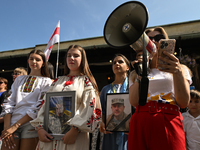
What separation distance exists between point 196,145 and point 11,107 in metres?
2.91

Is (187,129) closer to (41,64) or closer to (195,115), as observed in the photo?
(195,115)

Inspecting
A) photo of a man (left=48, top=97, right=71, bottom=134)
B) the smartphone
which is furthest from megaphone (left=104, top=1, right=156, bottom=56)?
photo of a man (left=48, top=97, right=71, bottom=134)

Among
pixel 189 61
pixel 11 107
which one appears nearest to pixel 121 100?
pixel 11 107

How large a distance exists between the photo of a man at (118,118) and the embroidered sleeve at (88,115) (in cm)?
44

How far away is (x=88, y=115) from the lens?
4.86 ft

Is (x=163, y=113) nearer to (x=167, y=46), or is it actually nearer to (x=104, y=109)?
(x=167, y=46)

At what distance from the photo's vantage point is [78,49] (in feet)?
6.28

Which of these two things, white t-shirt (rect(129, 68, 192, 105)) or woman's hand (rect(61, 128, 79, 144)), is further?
woman's hand (rect(61, 128, 79, 144))

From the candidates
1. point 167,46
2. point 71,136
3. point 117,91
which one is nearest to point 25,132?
point 71,136

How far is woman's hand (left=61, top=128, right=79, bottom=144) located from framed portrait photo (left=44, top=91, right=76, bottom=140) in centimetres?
9

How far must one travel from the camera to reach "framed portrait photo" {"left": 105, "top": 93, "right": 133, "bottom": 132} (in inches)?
74.9

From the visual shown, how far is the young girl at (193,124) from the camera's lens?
8.45ft

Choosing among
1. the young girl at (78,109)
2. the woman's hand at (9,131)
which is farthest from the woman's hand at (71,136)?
the woman's hand at (9,131)

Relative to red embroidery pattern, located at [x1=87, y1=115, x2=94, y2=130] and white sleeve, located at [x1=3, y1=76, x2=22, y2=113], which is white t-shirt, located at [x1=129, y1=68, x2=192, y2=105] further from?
white sleeve, located at [x1=3, y1=76, x2=22, y2=113]
